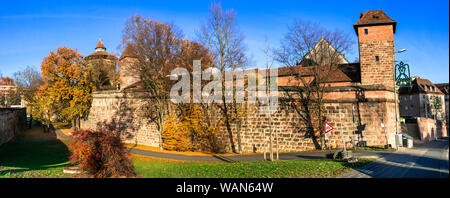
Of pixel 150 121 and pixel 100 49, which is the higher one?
pixel 100 49

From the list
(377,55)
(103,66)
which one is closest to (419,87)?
(377,55)

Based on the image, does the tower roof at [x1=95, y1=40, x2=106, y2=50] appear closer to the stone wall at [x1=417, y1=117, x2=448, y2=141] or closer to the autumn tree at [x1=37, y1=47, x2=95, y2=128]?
the autumn tree at [x1=37, y1=47, x2=95, y2=128]

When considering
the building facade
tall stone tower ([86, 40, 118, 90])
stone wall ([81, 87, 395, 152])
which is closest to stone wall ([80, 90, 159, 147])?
the building facade

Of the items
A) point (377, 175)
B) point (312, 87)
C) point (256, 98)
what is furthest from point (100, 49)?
point (377, 175)

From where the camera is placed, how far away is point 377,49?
60.0 ft

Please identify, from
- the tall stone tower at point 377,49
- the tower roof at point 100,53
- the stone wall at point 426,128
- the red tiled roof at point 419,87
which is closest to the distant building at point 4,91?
the tower roof at point 100,53

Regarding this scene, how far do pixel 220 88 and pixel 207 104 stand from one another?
1.73 metres

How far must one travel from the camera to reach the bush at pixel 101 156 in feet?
30.1

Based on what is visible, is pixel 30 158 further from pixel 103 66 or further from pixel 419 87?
pixel 419 87

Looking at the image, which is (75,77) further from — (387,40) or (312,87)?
(387,40)

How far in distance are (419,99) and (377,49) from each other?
38.1 metres

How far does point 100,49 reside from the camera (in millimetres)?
44750
